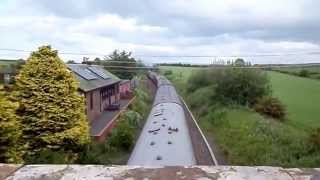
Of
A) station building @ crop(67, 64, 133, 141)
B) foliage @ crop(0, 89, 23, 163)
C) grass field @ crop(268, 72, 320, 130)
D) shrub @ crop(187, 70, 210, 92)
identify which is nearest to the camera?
foliage @ crop(0, 89, 23, 163)

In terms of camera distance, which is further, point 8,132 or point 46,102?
point 46,102

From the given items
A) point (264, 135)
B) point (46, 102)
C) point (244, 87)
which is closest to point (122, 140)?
point (264, 135)

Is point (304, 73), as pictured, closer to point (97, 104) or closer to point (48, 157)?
point (97, 104)

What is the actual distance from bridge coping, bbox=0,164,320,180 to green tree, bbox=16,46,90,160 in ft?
36.5

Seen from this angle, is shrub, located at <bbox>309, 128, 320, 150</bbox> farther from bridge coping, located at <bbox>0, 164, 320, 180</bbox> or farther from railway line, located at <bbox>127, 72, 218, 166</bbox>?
bridge coping, located at <bbox>0, 164, 320, 180</bbox>

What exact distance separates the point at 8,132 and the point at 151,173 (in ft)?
→ 28.2

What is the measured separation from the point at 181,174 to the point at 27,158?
10837 millimetres

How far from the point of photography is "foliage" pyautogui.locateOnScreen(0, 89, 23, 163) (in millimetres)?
10188

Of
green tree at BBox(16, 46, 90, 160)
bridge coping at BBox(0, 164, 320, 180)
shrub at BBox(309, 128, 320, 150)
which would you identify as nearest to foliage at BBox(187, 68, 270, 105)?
shrub at BBox(309, 128, 320, 150)

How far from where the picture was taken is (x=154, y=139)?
1391cm

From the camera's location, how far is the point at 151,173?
2.65 metres

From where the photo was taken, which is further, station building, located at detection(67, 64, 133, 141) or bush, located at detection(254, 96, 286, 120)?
bush, located at detection(254, 96, 286, 120)

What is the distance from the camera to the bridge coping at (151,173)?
2568 millimetres

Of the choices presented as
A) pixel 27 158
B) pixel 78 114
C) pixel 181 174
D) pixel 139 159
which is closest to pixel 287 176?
pixel 181 174
